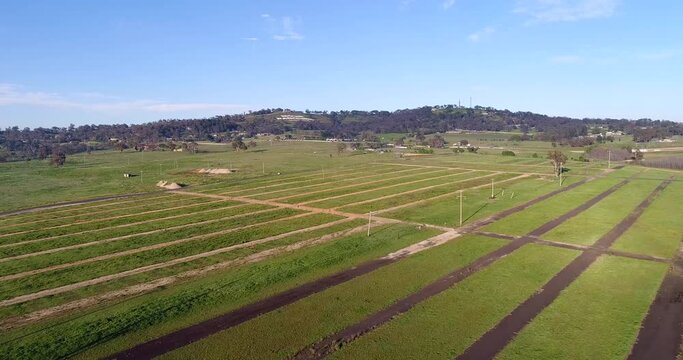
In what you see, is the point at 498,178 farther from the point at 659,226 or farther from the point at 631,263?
the point at 631,263

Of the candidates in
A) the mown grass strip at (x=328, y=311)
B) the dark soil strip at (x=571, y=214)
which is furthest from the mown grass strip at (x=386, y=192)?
the mown grass strip at (x=328, y=311)

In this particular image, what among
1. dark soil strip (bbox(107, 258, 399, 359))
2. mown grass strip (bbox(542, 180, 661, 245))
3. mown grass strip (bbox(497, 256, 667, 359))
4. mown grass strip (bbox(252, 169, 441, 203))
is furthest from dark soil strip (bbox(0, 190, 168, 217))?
mown grass strip (bbox(497, 256, 667, 359))

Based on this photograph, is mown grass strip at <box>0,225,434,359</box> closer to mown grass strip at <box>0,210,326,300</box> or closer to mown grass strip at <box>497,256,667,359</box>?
mown grass strip at <box>0,210,326,300</box>

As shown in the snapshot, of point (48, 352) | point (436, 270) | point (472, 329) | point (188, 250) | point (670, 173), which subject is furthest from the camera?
point (670, 173)

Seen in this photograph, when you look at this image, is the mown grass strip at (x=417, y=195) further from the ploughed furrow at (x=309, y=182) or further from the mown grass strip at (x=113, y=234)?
the ploughed furrow at (x=309, y=182)

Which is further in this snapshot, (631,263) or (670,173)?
(670,173)

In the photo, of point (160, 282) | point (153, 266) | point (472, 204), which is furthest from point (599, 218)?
point (153, 266)

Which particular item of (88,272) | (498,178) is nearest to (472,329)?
(88,272)
